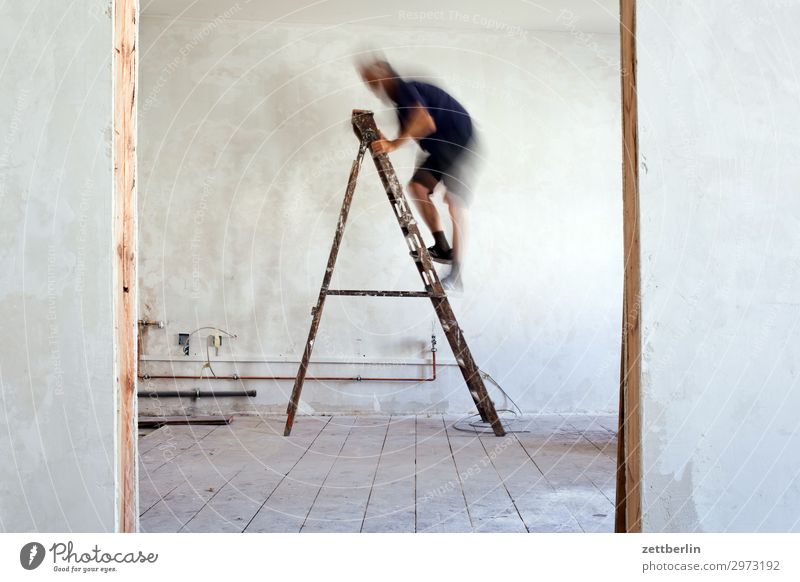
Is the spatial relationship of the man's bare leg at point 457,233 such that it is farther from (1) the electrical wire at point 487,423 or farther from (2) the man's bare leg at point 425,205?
(1) the electrical wire at point 487,423

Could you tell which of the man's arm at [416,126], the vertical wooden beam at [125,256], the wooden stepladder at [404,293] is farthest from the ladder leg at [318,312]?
the vertical wooden beam at [125,256]

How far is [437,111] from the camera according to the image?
575cm

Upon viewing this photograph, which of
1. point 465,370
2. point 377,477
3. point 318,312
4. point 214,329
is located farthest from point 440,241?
point 377,477

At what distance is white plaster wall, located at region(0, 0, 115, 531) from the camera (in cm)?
205

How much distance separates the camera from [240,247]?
18.7 feet

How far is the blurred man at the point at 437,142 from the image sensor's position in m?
5.69

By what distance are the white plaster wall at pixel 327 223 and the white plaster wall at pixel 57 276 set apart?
3613 millimetres

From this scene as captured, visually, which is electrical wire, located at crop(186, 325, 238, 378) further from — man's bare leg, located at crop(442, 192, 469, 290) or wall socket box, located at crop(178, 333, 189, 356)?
man's bare leg, located at crop(442, 192, 469, 290)

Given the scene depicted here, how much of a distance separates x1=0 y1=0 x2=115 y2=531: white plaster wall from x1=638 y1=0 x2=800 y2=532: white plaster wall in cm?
136

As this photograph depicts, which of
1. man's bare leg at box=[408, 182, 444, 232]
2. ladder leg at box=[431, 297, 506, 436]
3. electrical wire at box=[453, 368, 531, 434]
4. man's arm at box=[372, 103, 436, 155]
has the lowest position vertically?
electrical wire at box=[453, 368, 531, 434]

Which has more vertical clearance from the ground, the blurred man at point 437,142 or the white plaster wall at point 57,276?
the blurred man at point 437,142

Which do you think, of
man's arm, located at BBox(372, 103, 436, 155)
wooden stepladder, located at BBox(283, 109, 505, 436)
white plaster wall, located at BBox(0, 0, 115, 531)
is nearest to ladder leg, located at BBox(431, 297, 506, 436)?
wooden stepladder, located at BBox(283, 109, 505, 436)

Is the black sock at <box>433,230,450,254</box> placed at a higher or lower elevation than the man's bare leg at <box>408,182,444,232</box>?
lower

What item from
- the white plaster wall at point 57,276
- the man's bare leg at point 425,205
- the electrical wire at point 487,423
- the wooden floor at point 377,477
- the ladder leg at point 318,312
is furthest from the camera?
the man's bare leg at point 425,205
